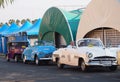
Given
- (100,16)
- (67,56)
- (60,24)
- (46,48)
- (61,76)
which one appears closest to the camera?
(61,76)

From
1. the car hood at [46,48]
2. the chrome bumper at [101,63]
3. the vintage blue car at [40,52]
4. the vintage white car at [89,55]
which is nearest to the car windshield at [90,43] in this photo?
the vintage white car at [89,55]

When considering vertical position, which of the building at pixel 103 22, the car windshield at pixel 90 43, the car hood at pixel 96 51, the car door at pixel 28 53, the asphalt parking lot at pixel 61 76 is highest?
the building at pixel 103 22

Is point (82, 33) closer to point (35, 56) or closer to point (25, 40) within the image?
point (25, 40)

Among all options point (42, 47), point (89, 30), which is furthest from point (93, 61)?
point (89, 30)

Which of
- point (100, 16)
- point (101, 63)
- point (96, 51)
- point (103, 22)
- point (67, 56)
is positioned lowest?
point (101, 63)

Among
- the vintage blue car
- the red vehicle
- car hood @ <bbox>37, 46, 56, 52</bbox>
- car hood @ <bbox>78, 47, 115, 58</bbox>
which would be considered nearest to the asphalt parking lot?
car hood @ <bbox>78, 47, 115, 58</bbox>

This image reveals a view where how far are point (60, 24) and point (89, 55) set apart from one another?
1868 cm

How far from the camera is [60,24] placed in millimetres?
37594

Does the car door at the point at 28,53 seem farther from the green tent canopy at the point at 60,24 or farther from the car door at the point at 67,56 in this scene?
the green tent canopy at the point at 60,24

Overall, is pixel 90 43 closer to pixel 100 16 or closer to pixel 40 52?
pixel 40 52

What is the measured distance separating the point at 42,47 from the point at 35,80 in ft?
36.5

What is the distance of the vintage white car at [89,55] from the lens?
19.2 metres

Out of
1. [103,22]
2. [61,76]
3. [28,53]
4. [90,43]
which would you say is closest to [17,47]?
[28,53]

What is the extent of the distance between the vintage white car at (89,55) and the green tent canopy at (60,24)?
13.5 metres
